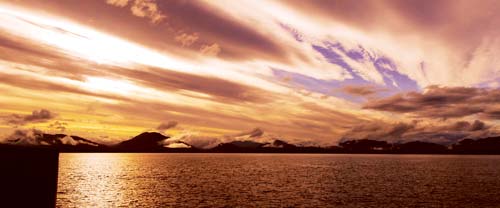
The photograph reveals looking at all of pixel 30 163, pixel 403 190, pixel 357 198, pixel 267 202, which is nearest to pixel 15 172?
pixel 30 163

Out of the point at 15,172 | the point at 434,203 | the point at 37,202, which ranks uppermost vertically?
the point at 15,172

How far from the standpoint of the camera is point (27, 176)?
14898mm

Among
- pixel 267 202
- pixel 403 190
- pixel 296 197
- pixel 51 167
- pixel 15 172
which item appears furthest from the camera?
pixel 403 190

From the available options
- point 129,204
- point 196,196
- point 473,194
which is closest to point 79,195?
point 129,204

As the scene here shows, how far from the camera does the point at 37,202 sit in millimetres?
14883

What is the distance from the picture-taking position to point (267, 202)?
73.6m

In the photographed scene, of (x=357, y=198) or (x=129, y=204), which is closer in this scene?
(x=129, y=204)

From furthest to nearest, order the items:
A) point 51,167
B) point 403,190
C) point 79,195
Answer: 1. point 403,190
2. point 79,195
3. point 51,167

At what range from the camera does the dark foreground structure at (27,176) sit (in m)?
14.4

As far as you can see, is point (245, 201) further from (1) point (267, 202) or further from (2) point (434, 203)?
(2) point (434, 203)

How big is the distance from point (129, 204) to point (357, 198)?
4792 cm

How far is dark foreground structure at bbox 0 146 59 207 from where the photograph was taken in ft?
47.1

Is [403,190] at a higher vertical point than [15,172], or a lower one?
lower

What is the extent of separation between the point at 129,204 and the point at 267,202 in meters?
27.5
